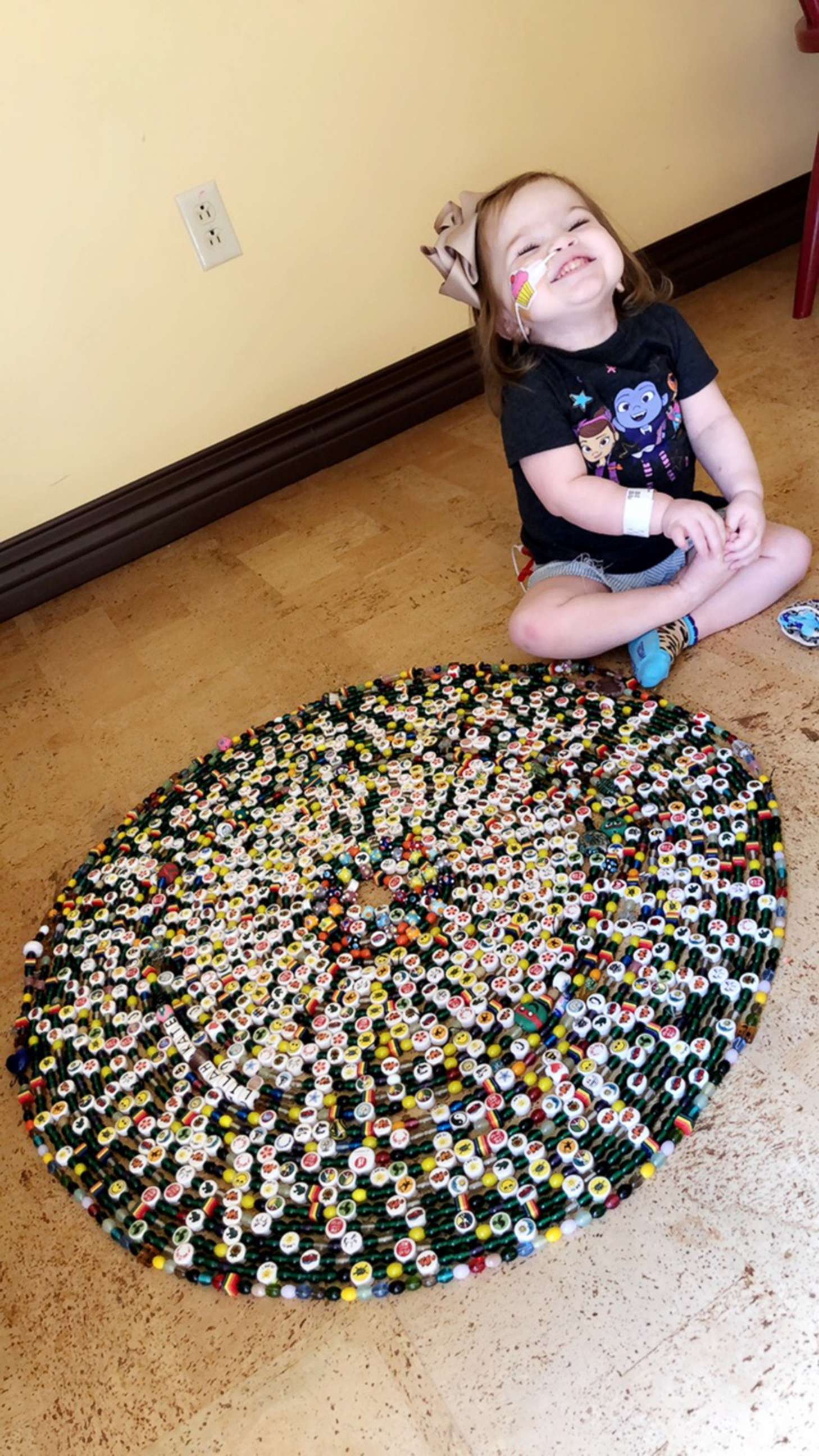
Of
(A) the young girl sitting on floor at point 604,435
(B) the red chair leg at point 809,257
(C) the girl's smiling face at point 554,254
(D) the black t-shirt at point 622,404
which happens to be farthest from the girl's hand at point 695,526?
(B) the red chair leg at point 809,257

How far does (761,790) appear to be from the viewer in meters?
1.20

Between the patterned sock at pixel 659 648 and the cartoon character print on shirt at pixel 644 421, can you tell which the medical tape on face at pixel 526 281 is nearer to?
the cartoon character print on shirt at pixel 644 421

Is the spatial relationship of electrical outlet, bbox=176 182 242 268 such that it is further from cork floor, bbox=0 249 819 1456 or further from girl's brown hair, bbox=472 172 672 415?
cork floor, bbox=0 249 819 1456

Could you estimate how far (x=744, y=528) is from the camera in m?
1.35

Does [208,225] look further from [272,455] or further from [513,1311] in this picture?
[513,1311]

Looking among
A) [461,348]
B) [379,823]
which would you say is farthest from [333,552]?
[379,823]

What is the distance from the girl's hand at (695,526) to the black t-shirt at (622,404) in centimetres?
13

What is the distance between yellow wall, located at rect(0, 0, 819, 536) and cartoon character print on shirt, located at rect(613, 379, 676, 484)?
3.10 feet

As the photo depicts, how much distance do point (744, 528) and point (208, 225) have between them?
1196 millimetres

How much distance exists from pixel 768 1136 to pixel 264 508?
1.63 meters

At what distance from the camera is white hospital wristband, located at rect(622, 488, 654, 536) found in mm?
1322

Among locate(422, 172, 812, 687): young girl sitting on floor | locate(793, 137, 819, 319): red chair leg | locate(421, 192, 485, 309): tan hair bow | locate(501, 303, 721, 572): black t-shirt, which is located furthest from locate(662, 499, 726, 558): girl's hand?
locate(793, 137, 819, 319): red chair leg

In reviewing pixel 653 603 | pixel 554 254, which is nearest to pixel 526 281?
pixel 554 254

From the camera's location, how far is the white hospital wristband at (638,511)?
132 centimetres
